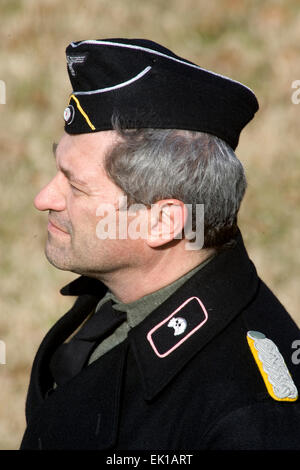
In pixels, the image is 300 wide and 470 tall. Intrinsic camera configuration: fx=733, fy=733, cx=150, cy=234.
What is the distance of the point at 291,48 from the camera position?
7.68 metres

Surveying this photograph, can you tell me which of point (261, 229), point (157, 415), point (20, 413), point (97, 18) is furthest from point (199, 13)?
point (157, 415)

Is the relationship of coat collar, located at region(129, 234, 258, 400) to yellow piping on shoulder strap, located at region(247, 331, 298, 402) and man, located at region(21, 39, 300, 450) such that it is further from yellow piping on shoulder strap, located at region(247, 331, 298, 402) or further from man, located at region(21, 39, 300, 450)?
yellow piping on shoulder strap, located at region(247, 331, 298, 402)

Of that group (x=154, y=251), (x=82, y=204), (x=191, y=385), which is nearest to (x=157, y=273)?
(x=154, y=251)

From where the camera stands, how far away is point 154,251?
9.51 feet

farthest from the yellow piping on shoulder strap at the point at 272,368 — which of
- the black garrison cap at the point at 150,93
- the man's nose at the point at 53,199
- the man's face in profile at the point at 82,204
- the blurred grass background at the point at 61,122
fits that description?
the blurred grass background at the point at 61,122

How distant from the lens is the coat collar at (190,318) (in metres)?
2.67

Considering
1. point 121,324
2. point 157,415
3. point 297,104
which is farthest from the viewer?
point 297,104

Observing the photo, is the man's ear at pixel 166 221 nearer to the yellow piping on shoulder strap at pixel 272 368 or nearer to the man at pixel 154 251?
the man at pixel 154 251

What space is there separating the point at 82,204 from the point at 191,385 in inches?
32.5

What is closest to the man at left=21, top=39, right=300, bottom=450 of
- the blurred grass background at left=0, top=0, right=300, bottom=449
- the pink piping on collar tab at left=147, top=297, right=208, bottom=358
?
the pink piping on collar tab at left=147, top=297, right=208, bottom=358

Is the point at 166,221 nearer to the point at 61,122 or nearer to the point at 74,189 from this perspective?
the point at 74,189

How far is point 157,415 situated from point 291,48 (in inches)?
232

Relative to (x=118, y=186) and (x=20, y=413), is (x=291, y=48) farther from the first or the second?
(x=118, y=186)

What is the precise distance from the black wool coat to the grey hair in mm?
244
